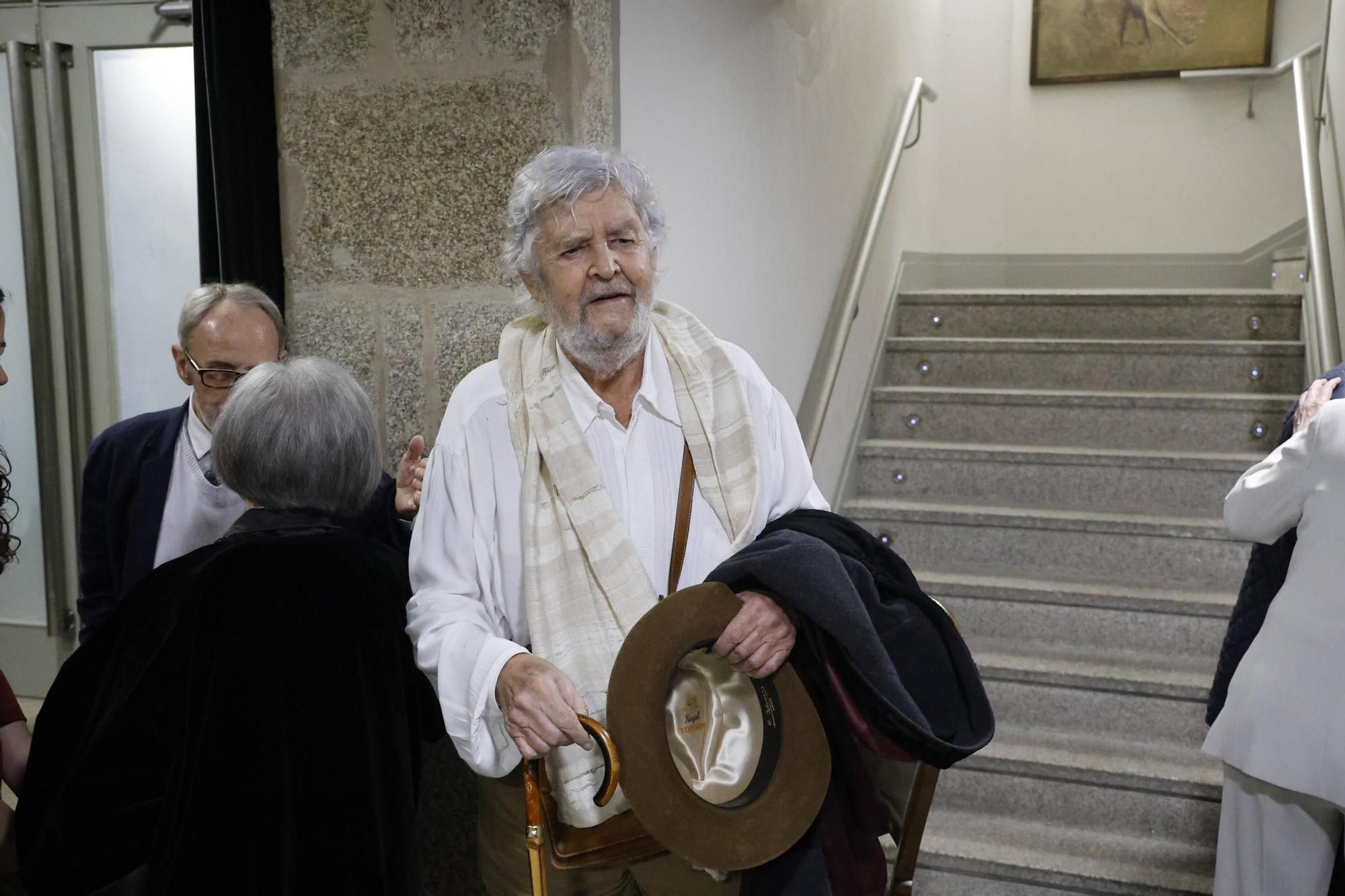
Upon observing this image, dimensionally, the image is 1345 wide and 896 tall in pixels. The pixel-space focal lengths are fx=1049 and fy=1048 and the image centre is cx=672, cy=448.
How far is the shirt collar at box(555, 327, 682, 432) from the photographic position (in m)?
1.62

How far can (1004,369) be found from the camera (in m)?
4.45

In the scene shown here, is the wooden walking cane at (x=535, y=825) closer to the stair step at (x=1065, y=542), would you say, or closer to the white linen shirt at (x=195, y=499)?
the white linen shirt at (x=195, y=499)

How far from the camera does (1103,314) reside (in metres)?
4.68

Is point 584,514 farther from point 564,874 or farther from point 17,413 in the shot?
point 17,413

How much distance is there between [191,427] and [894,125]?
3630 mm

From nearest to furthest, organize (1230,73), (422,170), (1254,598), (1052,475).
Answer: (422,170), (1254,598), (1052,475), (1230,73)

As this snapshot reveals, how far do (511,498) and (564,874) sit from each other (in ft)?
1.82

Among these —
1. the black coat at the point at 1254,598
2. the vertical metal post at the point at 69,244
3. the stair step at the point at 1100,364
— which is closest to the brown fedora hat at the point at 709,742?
the black coat at the point at 1254,598

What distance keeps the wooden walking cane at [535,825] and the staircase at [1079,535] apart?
5.69 feet

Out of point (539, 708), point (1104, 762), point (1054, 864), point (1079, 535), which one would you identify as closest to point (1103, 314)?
point (1079, 535)

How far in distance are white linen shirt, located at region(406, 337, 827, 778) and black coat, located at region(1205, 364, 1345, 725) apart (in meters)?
1.20

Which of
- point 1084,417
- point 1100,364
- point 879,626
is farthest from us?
point 1100,364

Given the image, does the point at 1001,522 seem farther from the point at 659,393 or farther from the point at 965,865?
A: the point at 659,393

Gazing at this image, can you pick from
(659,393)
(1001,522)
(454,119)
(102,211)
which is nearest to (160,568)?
(659,393)
